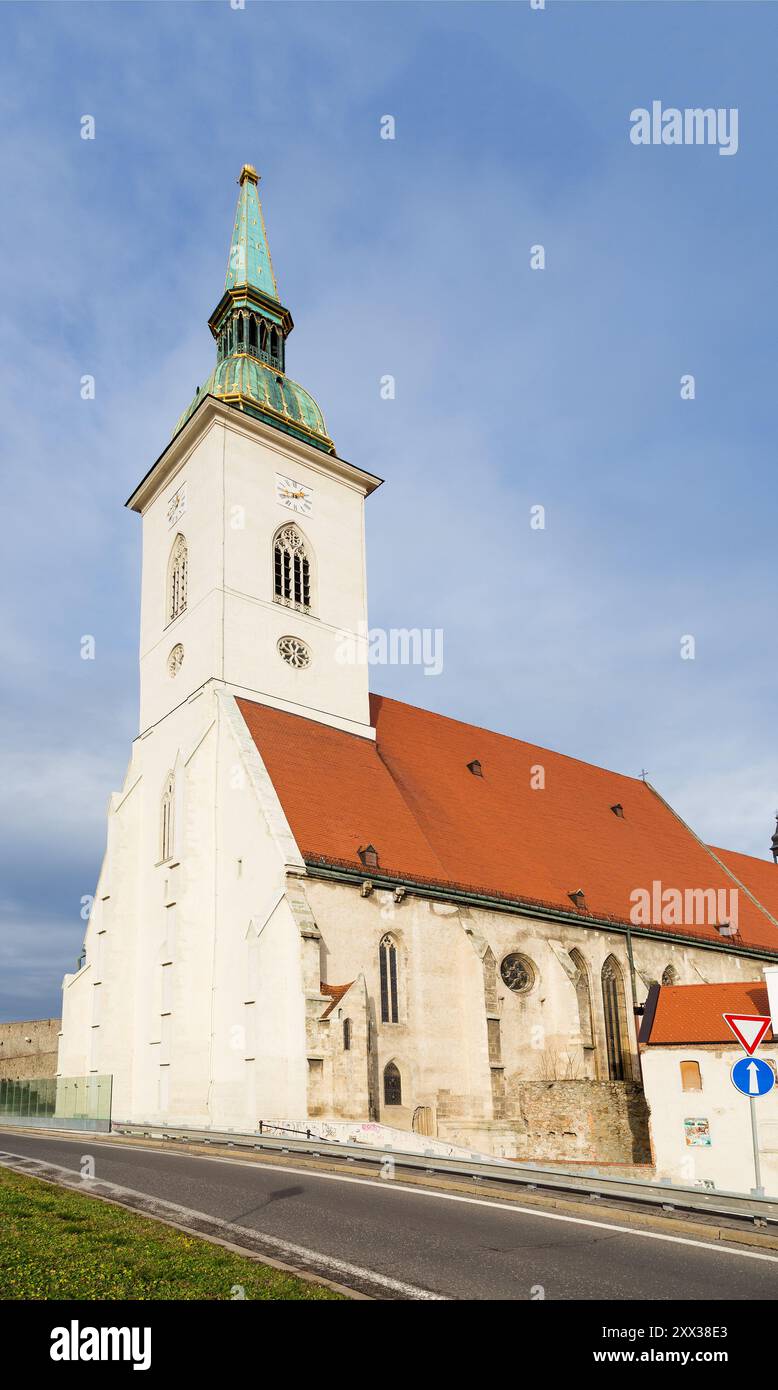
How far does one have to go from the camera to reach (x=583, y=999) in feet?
106

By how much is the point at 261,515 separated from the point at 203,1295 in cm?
3009

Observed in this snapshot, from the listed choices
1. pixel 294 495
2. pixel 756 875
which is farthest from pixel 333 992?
pixel 756 875

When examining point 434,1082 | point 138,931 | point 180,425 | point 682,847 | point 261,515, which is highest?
point 180,425

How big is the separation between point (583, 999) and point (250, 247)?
31.8 metres

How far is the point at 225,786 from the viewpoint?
1173 inches

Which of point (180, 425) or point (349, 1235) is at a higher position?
point (180, 425)

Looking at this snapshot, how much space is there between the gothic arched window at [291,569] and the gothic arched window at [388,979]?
11994mm

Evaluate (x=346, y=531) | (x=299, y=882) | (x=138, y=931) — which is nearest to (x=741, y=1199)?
(x=299, y=882)

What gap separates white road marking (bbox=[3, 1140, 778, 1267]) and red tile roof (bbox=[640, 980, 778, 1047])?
44.6 ft

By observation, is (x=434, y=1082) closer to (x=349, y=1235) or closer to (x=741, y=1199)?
(x=741, y=1199)

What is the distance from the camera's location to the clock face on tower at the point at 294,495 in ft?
119

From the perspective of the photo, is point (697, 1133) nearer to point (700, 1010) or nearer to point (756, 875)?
point (700, 1010)

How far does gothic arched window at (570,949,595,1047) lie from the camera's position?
104 feet
